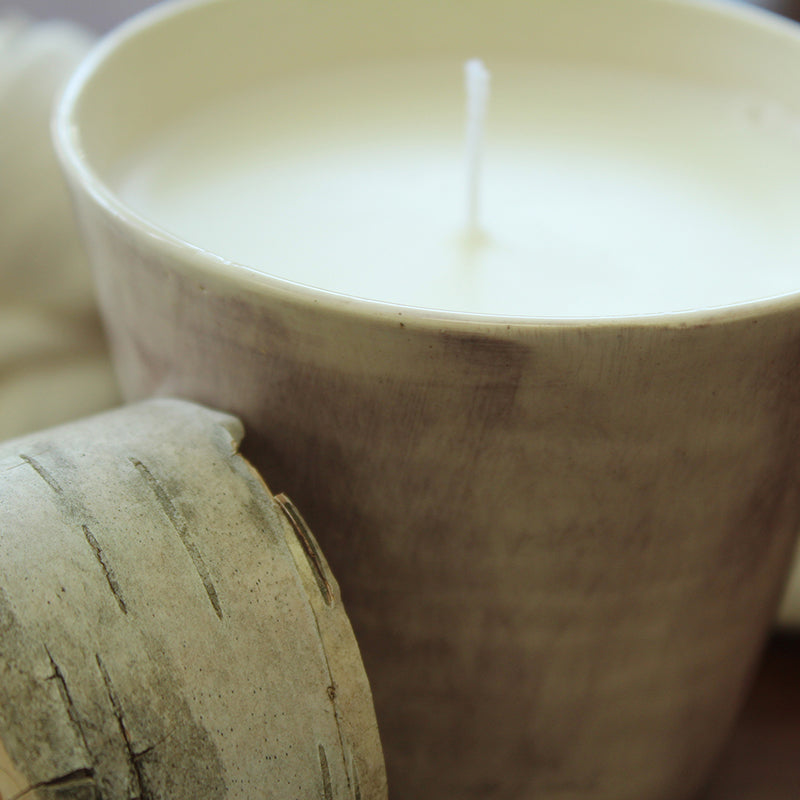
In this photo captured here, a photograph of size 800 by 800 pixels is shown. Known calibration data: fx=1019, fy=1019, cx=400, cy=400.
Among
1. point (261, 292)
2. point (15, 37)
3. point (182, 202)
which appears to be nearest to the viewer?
point (261, 292)

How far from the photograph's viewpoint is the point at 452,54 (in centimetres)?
42

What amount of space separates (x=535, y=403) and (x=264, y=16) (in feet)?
0.76

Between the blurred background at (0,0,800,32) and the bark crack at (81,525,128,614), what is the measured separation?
44 centimetres

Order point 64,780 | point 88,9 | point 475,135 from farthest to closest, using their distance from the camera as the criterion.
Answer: point 88,9, point 475,135, point 64,780

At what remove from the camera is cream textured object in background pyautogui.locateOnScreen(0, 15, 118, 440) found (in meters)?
0.40

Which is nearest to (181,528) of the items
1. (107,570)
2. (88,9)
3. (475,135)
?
(107,570)

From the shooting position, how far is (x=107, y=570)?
21 centimetres

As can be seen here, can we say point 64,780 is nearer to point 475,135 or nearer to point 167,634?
point 167,634

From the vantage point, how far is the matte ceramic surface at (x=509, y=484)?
22 cm

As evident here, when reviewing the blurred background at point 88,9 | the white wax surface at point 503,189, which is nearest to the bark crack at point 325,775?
the white wax surface at point 503,189

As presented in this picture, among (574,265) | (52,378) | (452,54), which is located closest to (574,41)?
(452,54)

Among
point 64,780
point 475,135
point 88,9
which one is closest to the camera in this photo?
point 64,780

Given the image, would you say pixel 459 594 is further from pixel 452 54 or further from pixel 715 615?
pixel 452 54

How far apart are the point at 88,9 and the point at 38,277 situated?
255mm
